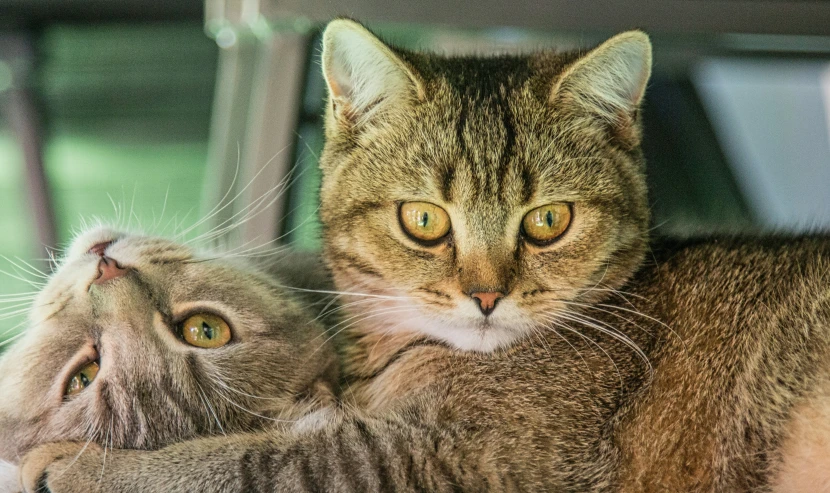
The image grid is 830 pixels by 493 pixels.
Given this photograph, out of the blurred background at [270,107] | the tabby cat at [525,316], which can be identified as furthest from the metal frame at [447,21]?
the tabby cat at [525,316]

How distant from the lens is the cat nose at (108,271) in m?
1.50

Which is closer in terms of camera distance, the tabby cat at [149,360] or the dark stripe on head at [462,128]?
the tabby cat at [149,360]

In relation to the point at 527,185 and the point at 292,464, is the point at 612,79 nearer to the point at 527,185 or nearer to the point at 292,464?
the point at 527,185

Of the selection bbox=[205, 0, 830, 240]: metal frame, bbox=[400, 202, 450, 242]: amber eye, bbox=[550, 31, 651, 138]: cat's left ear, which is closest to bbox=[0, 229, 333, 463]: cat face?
bbox=[400, 202, 450, 242]: amber eye

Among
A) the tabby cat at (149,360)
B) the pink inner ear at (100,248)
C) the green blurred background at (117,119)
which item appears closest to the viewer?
the tabby cat at (149,360)

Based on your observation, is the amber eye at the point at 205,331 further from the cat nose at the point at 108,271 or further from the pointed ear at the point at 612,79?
the pointed ear at the point at 612,79

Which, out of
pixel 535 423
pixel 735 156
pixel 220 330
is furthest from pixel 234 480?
pixel 735 156

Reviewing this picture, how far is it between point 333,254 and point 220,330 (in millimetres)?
326

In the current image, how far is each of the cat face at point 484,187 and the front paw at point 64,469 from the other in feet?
2.12

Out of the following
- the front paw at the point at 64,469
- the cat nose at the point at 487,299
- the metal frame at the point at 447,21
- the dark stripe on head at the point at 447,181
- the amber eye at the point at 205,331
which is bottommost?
the front paw at the point at 64,469

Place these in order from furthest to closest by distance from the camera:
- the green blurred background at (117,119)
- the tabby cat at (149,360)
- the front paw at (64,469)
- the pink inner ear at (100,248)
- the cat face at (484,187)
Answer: the green blurred background at (117,119) < the pink inner ear at (100,248) < the cat face at (484,187) < the tabby cat at (149,360) < the front paw at (64,469)

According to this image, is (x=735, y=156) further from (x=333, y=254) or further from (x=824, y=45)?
(x=333, y=254)

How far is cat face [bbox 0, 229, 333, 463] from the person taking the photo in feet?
4.57

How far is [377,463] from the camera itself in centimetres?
129
